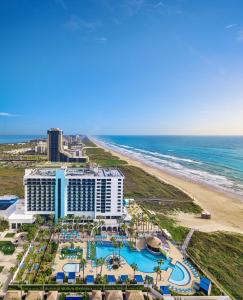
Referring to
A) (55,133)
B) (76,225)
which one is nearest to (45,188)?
(76,225)

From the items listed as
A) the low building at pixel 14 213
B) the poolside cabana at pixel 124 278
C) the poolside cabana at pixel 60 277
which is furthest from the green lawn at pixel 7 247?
the poolside cabana at pixel 124 278

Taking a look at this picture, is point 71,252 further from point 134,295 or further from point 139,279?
point 134,295

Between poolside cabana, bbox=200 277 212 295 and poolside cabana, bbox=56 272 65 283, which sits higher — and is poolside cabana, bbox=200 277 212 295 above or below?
below

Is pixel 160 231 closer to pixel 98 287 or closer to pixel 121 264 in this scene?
pixel 121 264

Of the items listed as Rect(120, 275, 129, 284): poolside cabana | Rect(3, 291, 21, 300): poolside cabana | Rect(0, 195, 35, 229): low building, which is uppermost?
Rect(0, 195, 35, 229): low building

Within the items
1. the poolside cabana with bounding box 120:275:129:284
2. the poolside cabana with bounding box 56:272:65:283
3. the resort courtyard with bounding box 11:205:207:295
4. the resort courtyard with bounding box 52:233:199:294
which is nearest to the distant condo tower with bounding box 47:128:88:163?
the resort courtyard with bounding box 11:205:207:295

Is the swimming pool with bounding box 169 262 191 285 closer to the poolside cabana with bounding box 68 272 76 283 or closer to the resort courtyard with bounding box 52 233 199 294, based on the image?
the resort courtyard with bounding box 52 233 199 294

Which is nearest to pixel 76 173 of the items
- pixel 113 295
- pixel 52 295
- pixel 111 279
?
pixel 111 279
